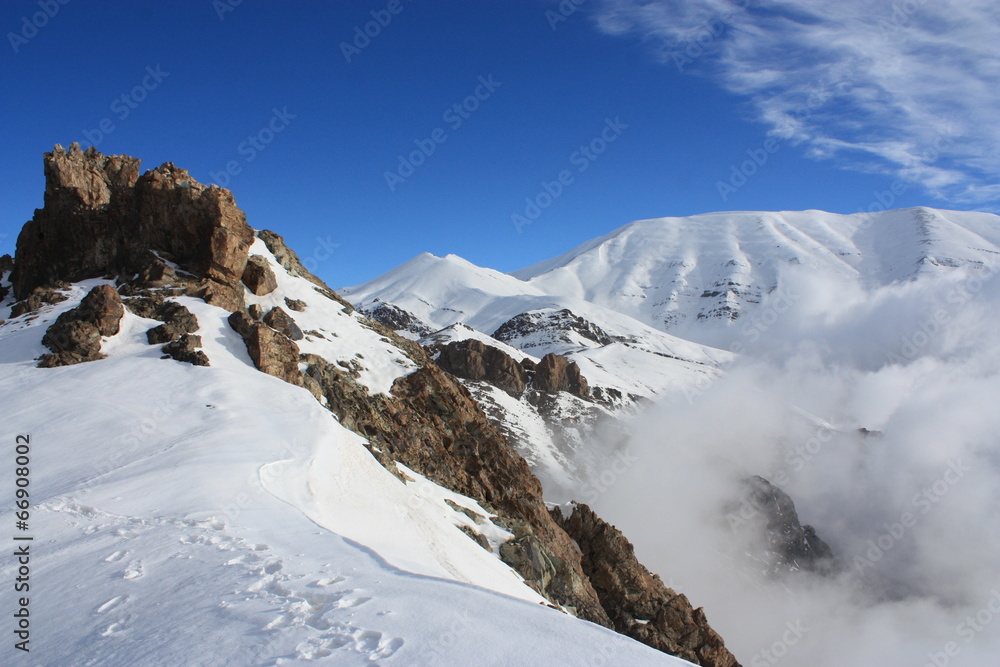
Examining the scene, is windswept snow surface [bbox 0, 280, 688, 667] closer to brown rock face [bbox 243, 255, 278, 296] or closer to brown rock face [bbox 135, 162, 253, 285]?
Result: brown rock face [bbox 135, 162, 253, 285]

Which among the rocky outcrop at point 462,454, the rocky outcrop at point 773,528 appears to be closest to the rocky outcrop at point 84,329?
the rocky outcrop at point 462,454

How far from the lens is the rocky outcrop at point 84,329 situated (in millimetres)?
21359

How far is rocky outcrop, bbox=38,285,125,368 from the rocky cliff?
0.05 meters

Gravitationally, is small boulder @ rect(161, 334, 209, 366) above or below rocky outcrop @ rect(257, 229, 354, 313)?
below

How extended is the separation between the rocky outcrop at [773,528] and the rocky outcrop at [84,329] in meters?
94.9

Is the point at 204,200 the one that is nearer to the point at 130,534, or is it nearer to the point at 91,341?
the point at 91,341

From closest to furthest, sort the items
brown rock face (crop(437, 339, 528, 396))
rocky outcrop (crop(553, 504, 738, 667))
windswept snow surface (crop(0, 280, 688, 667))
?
windswept snow surface (crop(0, 280, 688, 667))
rocky outcrop (crop(553, 504, 738, 667))
brown rock face (crop(437, 339, 528, 396))

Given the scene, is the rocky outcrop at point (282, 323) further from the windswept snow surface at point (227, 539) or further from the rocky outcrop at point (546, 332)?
the rocky outcrop at point (546, 332)

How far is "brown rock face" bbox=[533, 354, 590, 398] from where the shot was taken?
10294cm

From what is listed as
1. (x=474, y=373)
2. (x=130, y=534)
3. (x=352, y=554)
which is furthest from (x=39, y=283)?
(x=474, y=373)

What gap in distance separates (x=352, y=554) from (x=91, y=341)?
17186 millimetres

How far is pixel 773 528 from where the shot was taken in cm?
9938

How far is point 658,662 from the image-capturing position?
21.7 feet

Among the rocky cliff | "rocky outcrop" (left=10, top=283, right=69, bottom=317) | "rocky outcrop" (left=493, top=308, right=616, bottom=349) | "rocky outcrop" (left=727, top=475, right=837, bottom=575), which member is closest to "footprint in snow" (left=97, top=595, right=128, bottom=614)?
the rocky cliff
